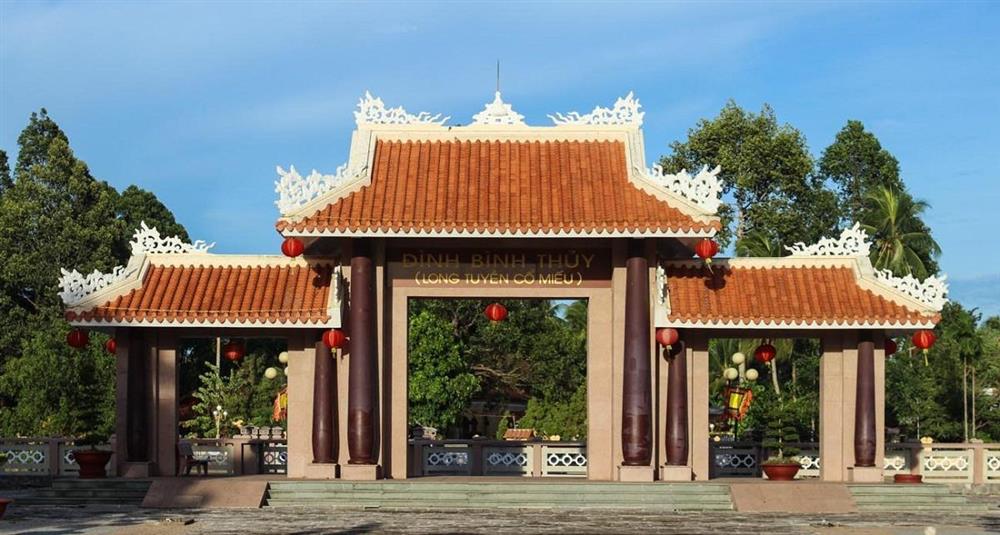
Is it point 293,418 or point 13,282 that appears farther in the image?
point 13,282

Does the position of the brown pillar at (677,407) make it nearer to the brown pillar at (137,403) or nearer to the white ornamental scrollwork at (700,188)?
the white ornamental scrollwork at (700,188)

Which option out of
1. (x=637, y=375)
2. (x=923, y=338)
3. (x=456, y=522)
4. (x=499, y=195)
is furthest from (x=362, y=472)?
(x=923, y=338)

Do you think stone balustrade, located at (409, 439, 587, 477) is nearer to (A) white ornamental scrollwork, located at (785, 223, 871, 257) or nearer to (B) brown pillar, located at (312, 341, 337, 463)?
(B) brown pillar, located at (312, 341, 337, 463)

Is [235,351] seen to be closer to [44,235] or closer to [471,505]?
[471,505]

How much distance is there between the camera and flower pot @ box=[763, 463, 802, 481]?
74.9 feet

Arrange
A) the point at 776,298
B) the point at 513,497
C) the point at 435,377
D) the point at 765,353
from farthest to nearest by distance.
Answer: the point at 435,377
the point at 765,353
the point at 776,298
the point at 513,497

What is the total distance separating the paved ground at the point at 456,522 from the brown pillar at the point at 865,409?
200 cm

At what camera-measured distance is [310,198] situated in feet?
73.9

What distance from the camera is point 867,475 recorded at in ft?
74.9

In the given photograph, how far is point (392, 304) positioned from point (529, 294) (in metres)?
2.22

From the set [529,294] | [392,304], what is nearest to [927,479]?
[529,294]

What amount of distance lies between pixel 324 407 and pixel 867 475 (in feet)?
28.4

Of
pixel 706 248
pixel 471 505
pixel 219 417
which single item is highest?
pixel 706 248

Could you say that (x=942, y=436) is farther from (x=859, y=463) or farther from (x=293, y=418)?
(x=293, y=418)
